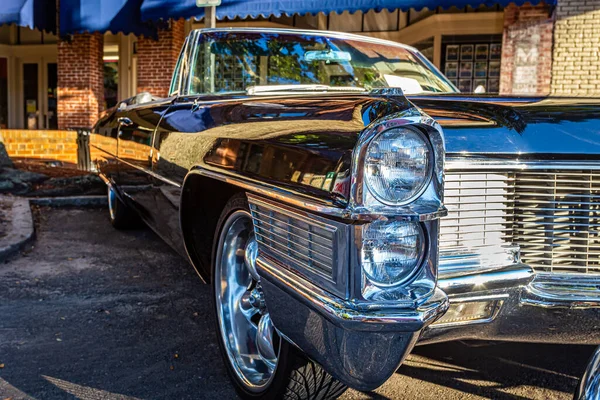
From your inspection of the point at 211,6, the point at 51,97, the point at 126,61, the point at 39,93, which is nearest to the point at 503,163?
the point at 211,6

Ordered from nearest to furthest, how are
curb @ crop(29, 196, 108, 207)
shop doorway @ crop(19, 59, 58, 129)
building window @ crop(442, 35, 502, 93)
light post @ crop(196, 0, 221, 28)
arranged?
light post @ crop(196, 0, 221, 28) → curb @ crop(29, 196, 108, 207) → building window @ crop(442, 35, 502, 93) → shop doorway @ crop(19, 59, 58, 129)

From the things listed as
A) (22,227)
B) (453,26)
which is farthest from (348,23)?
(22,227)

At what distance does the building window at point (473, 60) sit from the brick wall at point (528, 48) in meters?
2.71

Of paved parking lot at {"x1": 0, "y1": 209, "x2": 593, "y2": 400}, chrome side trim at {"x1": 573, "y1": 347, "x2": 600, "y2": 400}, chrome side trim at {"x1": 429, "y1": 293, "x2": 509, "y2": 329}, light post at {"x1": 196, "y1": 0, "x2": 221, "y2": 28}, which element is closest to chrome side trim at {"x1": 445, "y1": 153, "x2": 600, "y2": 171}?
chrome side trim at {"x1": 429, "y1": 293, "x2": 509, "y2": 329}

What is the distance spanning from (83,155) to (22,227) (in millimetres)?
6378

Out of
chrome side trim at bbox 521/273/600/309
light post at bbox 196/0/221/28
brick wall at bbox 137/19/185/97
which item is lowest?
chrome side trim at bbox 521/273/600/309

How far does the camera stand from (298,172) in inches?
76.9

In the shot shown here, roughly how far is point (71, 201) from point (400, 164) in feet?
20.9

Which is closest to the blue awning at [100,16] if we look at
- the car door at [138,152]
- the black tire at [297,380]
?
the car door at [138,152]

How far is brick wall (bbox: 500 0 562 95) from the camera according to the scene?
9828 millimetres

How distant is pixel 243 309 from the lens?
2.76m

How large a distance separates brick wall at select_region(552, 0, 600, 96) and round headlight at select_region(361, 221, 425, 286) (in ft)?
29.0

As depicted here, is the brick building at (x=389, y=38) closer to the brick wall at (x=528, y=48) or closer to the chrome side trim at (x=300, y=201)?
the brick wall at (x=528, y=48)

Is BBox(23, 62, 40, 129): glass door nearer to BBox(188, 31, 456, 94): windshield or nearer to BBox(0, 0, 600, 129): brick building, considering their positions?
BBox(0, 0, 600, 129): brick building
